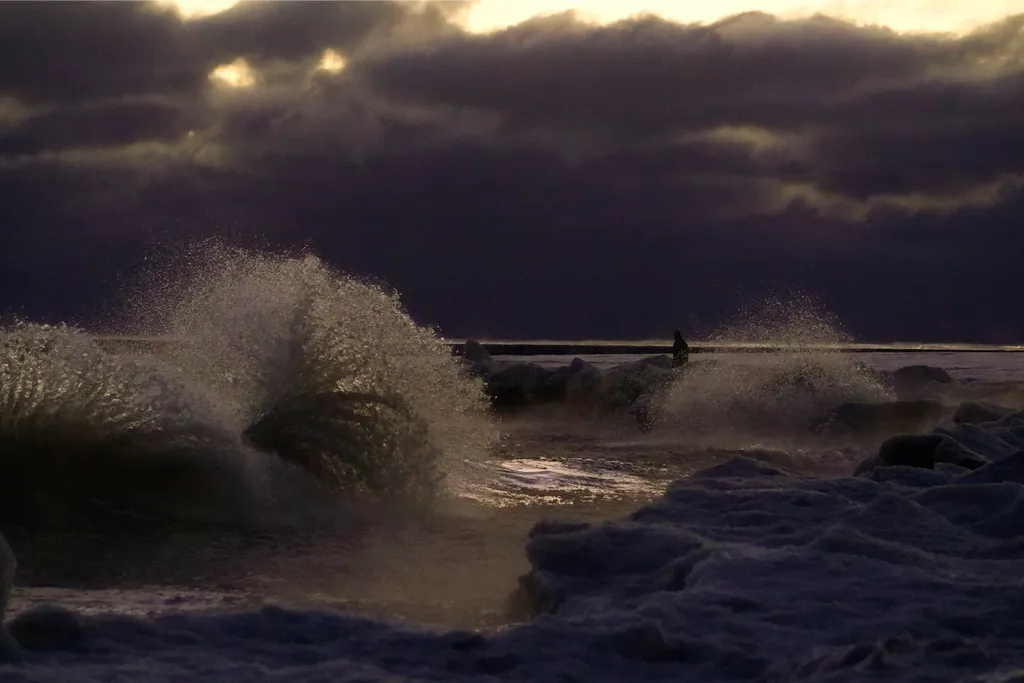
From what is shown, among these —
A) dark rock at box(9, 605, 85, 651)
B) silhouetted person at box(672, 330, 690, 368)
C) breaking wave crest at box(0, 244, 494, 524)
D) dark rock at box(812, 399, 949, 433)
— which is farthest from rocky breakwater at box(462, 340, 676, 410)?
dark rock at box(9, 605, 85, 651)

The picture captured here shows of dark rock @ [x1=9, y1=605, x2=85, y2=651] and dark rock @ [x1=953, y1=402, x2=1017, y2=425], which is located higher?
dark rock @ [x1=9, y1=605, x2=85, y2=651]

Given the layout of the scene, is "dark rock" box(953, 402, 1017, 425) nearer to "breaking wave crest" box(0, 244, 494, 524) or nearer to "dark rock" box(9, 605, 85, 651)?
"breaking wave crest" box(0, 244, 494, 524)

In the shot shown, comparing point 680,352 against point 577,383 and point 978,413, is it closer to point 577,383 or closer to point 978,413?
point 577,383

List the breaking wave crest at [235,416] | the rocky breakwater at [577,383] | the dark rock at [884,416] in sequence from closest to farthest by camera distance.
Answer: the breaking wave crest at [235,416]
the dark rock at [884,416]
the rocky breakwater at [577,383]

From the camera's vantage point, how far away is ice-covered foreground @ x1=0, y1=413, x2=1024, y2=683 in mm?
4289

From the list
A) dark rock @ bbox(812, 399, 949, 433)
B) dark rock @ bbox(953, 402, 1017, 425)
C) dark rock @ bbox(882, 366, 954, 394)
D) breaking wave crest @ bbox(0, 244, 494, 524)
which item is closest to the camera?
breaking wave crest @ bbox(0, 244, 494, 524)

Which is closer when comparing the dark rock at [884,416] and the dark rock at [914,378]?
the dark rock at [884,416]

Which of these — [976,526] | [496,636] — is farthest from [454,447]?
[496,636]

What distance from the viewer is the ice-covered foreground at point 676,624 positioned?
14.1 ft

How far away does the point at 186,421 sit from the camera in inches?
375

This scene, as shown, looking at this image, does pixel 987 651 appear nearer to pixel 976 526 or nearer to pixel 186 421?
pixel 976 526

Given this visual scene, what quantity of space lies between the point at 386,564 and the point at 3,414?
4.34m

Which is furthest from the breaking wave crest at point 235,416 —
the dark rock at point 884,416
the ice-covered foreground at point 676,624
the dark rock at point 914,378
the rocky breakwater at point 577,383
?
the dark rock at point 914,378

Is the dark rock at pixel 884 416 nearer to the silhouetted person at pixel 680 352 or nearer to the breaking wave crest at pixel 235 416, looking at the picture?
the silhouetted person at pixel 680 352
